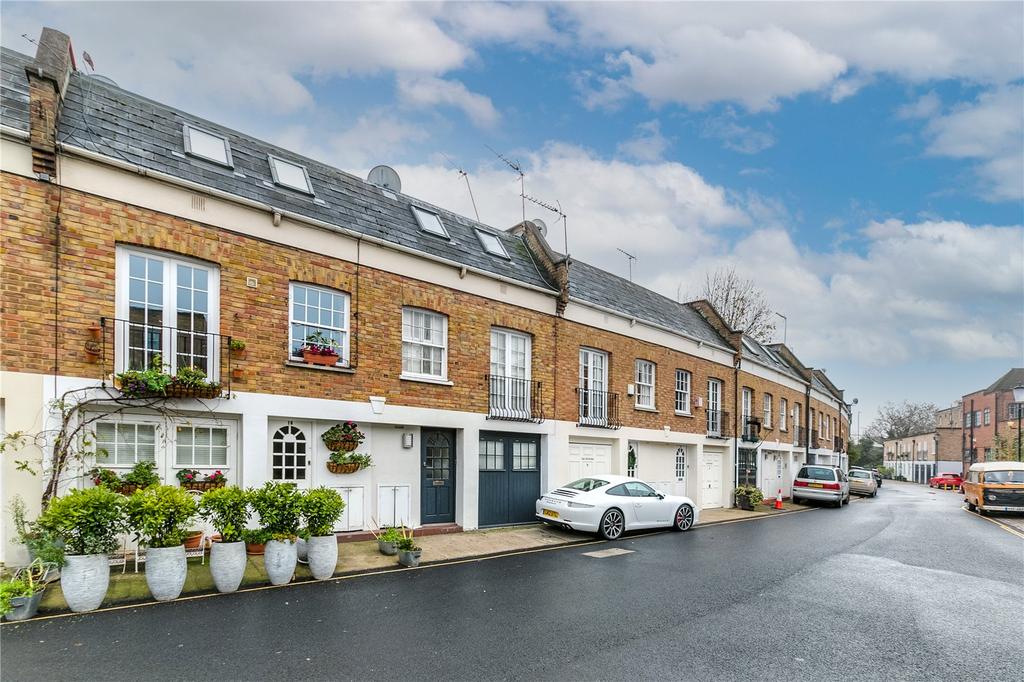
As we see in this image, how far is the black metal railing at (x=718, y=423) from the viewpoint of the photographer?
23109 mm

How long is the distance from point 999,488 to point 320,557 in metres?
25.6

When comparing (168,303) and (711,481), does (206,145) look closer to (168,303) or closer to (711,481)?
(168,303)

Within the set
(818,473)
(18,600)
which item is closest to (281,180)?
(18,600)

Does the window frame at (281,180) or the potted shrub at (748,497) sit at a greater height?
the window frame at (281,180)

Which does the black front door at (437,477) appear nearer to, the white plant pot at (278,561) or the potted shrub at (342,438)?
the potted shrub at (342,438)

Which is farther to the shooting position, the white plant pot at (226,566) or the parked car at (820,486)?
the parked car at (820,486)

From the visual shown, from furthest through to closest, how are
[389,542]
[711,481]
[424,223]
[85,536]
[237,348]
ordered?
1. [711,481]
2. [424,223]
3. [389,542]
4. [237,348]
5. [85,536]

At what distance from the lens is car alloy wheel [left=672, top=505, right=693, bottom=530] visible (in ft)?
50.8

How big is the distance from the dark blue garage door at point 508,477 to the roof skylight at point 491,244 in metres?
4.79

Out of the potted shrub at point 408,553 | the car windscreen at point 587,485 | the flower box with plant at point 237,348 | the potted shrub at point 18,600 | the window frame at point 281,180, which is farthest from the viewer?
the car windscreen at point 587,485

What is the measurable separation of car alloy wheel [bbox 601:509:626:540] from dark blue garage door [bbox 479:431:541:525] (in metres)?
2.45

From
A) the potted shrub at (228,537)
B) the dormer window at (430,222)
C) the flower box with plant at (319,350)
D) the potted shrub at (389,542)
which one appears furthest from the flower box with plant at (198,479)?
the dormer window at (430,222)

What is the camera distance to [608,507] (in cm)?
1354

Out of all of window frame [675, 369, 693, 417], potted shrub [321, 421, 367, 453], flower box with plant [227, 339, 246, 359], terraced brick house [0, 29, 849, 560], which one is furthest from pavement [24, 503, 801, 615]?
window frame [675, 369, 693, 417]
